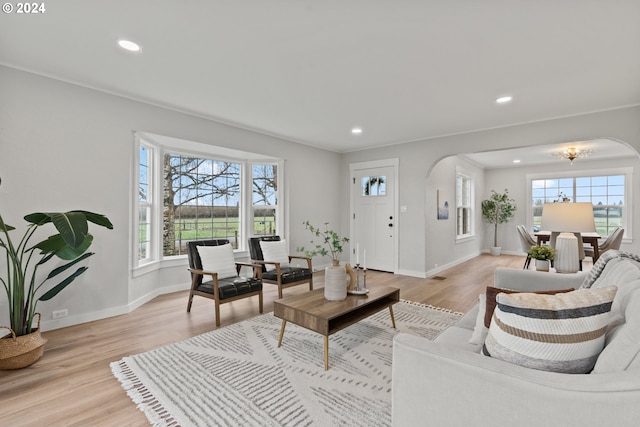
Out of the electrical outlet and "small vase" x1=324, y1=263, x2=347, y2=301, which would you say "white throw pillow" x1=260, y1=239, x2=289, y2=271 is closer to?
"small vase" x1=324, y1=263, x2=347, y2=301

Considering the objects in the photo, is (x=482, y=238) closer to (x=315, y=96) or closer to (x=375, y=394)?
(x=315, y=96)

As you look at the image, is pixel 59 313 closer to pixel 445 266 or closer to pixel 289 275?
pixel 289 275

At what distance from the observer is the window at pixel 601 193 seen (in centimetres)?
700

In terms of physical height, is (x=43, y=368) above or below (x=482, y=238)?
below

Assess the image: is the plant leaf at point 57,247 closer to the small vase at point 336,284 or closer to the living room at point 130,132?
the living room at point 130,132

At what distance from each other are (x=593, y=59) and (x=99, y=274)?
513cm

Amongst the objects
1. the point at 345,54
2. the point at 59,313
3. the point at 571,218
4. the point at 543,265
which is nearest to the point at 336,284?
the point at 345,54

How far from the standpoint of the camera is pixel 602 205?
7238mm

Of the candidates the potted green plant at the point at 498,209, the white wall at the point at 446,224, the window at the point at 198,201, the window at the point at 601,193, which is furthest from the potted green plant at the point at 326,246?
the window at the point at 601,193

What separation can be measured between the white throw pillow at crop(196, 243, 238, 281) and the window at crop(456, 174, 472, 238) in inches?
212

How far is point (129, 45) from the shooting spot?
7.78ft

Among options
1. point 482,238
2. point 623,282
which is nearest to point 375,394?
point 623,282

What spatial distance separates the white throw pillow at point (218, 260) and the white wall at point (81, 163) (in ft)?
2.87

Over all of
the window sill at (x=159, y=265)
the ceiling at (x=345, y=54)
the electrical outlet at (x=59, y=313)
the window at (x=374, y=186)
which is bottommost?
the electrical outlet at (x=59, y=313)
